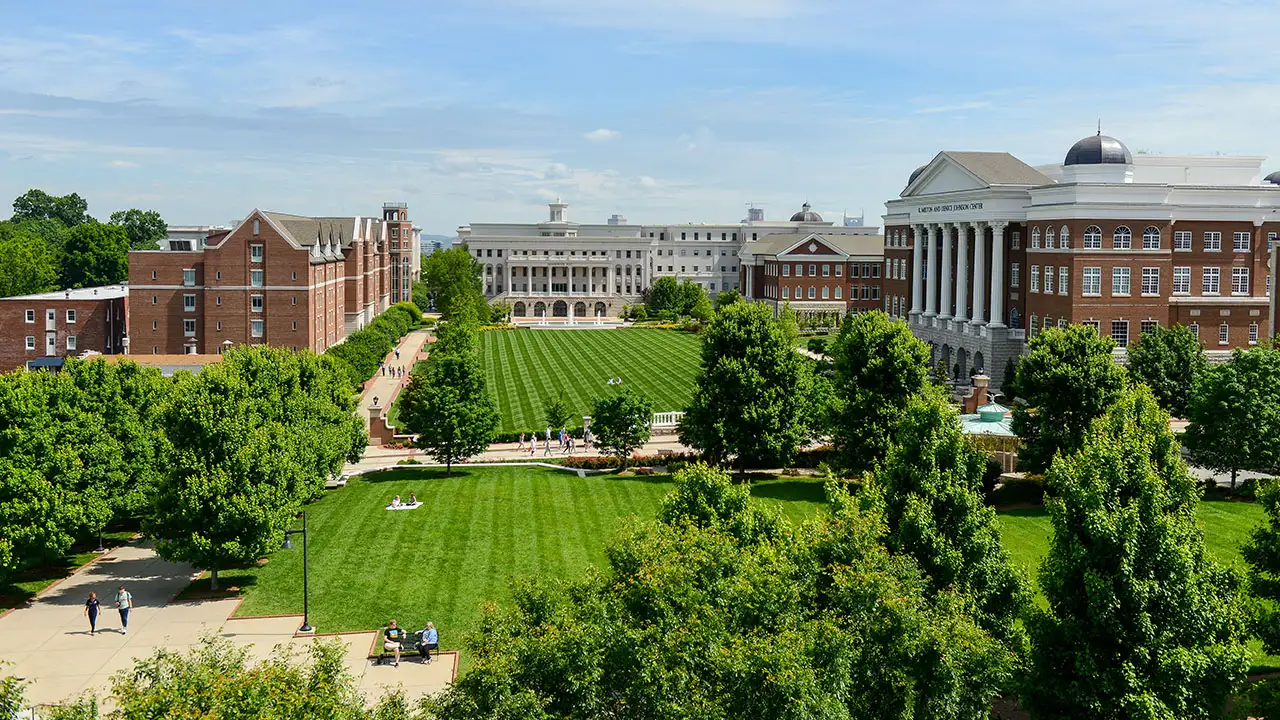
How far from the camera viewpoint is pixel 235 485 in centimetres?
3638

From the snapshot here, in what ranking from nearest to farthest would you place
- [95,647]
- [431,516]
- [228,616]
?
1. [95,647]
2. [228,616]
3. [431,516]

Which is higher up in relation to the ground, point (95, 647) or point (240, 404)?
point (240, 404)

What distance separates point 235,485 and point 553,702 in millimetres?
20507

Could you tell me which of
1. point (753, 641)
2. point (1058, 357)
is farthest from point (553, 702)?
point (1058, 357)

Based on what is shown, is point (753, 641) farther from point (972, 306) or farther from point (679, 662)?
point (972, 306)

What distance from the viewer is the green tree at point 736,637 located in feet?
62.6

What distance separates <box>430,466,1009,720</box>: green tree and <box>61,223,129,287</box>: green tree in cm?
13901

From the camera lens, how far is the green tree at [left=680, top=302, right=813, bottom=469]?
167 ft

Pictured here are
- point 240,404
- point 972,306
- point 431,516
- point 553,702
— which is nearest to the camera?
point 553,702

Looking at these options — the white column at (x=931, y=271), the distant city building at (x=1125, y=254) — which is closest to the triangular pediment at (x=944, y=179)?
the distant city building at (x=1125, y=254)

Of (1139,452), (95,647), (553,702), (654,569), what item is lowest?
(95,647)

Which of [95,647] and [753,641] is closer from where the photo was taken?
[753,641]

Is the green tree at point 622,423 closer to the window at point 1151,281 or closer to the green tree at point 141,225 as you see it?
the window at point 1151,281

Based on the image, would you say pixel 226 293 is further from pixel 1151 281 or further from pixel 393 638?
pixel 1151 281
